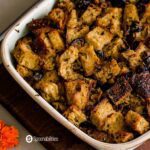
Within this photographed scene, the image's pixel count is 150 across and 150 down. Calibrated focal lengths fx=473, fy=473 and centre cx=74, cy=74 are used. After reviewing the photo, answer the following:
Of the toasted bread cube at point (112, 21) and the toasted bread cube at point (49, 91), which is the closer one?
the toasted bread cube at point (49, 91)

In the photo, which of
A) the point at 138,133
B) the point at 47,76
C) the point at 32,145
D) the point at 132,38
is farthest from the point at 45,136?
the point at 132,38

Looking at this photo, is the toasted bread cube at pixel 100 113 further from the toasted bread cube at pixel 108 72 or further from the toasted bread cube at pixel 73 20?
the toasted bread cube at pixel 73 20

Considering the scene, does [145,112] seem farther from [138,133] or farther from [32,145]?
[32,145]

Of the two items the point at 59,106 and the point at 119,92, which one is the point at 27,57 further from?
the point at 119,92

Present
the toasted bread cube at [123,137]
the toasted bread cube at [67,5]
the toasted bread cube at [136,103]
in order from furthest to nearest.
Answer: the toasted bread cube at [67,5]
the toasted bread cube at [136,103]
the toasted bread cube at [123,137]

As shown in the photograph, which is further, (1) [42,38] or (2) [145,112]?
(1) [42,38]

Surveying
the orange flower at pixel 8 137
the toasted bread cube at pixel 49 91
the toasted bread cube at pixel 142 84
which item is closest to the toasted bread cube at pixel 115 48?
the toasted bread cube at pixel 142 84
